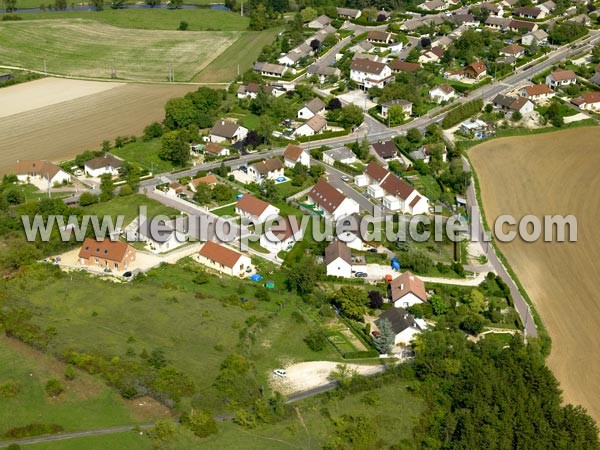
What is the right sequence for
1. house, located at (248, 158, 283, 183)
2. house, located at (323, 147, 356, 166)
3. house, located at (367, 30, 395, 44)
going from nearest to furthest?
house, located at (248, 158, 283, 183), house, located at (323, 147, 356, 166), house, located at (367, 30, 395, 44)

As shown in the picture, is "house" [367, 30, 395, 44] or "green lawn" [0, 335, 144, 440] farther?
"house" [367, 30, 395, 44]

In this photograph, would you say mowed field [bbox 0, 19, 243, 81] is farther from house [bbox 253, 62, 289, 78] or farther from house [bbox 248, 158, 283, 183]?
house [bbox 248, 158, 283, 183]

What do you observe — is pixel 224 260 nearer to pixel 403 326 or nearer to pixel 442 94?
pixel 403 326

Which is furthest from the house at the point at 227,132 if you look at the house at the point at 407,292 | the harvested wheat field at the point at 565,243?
the house at the point at 407,292

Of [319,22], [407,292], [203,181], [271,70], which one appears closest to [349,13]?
[319,22]

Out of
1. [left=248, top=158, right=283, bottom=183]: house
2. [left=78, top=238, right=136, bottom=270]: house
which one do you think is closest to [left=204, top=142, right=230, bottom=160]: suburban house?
[left=248, top=158, right=283, bottom=183]: house

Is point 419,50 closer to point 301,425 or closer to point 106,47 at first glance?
point 106,47

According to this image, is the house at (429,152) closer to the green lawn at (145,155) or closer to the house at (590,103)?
the house at (590,103)

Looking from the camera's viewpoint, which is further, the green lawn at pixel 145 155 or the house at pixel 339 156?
the house at pixel 339 156

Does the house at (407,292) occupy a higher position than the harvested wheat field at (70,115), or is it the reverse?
the harvested wheat field at (70,115)
